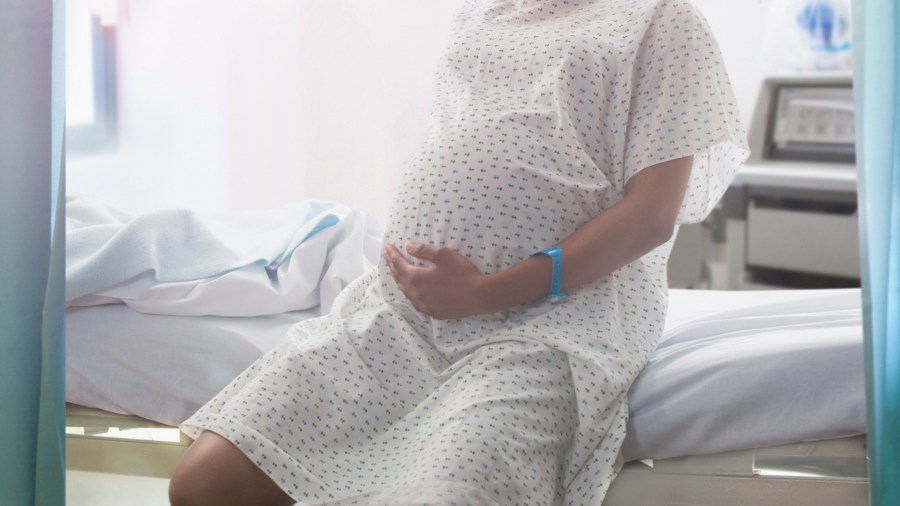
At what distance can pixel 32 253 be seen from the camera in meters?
1.12

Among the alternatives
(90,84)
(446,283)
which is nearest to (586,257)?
(446,283)

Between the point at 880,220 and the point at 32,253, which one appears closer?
the point at 880,220

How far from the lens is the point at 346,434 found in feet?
3.73

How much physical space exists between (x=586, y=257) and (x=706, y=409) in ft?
0.77

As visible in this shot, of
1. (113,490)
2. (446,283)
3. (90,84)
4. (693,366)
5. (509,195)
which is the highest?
(90,84)

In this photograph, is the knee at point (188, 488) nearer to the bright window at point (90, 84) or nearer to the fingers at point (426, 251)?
the fingers at point (426, 251)

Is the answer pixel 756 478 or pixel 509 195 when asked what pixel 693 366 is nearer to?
pixel 756 478

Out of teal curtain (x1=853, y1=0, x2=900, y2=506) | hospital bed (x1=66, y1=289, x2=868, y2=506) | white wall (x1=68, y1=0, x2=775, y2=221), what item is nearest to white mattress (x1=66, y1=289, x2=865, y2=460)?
hospital bed (x1=66, y1=289, x2=868, y2=506)

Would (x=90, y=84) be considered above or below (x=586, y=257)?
above

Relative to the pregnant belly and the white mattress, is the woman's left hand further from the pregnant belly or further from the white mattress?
the white mattress

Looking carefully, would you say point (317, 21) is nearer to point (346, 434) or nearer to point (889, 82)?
point (346, 434)

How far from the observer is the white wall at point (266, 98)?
1.76 meters

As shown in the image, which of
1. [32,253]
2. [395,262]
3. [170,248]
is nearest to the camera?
[32,253]

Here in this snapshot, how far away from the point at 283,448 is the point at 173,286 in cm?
45
